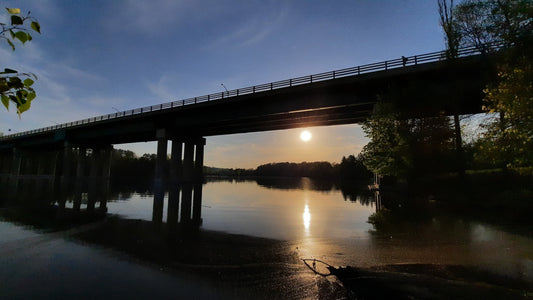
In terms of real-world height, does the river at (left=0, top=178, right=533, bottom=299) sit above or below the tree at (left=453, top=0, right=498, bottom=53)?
below

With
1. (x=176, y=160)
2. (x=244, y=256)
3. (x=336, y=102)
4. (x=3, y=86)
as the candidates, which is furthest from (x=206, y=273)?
(x=176, y=160)

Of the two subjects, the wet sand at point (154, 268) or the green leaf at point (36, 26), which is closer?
the green leaf at point (36, 26)

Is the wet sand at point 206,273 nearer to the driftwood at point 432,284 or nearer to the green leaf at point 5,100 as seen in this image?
the driftwood at point 432,284

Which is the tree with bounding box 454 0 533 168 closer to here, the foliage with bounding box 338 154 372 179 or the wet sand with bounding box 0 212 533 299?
the wet sand with bounding box 0 212 533 299

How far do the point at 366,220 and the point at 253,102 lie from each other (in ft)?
97.6

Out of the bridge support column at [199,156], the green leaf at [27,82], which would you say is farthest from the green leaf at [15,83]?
the bridge support column at [199,156]

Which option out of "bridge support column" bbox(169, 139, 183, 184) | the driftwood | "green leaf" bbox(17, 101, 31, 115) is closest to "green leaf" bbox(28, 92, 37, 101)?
"green leaf" bbox(17, 101, 31, 115)

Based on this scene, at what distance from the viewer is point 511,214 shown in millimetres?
16938

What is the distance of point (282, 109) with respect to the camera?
39.3m

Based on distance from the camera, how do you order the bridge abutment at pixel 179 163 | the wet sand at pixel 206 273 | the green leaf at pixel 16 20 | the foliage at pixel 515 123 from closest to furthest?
the green leaf at pixel 16 20, the wet sand at pixel 206 273, the foliage at pixel 515 123, the bridge abutment at pixel 179 163

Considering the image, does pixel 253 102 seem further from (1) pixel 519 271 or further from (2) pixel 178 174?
(1) pixel 519 271

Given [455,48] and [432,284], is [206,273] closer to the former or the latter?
[432,284]

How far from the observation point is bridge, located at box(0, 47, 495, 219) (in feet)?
88.6

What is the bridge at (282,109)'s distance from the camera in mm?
27000
